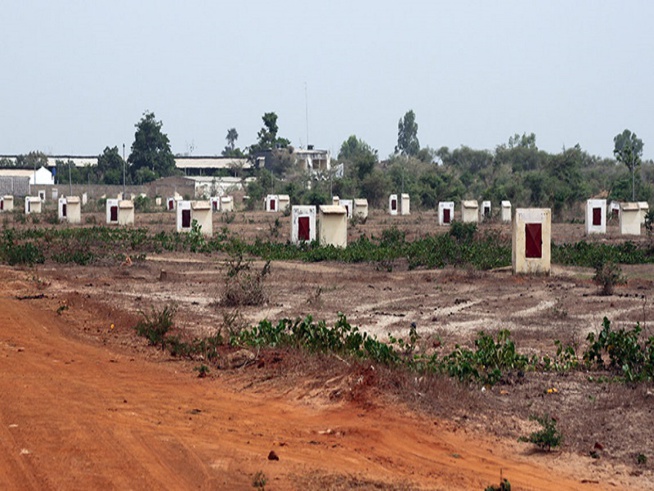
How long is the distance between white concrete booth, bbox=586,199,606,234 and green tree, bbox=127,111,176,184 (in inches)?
2899

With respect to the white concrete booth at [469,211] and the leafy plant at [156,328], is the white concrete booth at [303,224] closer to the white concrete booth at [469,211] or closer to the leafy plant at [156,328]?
the white concrete booth at [469,211]

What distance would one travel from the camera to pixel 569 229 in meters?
43.4

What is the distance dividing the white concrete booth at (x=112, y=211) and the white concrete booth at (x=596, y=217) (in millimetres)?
23373

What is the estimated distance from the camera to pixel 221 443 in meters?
7.13

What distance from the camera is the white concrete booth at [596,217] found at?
127 ft

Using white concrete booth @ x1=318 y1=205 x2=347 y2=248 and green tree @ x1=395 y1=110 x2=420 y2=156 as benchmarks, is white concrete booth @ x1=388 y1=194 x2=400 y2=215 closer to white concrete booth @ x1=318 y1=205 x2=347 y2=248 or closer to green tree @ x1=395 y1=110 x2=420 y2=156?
white concrete booth @ x1=318 y1=205 x2=347 y2=248

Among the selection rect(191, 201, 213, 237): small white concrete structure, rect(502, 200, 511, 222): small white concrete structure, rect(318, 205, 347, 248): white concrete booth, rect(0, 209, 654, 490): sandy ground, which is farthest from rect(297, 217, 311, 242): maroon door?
rect(502, 200, 511, 222): small white concrete structure

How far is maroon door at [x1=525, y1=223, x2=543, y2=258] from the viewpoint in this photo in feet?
71.7

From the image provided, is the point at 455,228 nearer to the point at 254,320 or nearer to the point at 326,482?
the point at 254,320

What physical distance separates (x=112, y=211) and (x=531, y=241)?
3233cm

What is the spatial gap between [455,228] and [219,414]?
25.9m

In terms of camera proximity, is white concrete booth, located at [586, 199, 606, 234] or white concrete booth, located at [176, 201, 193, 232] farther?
white concrete booth, located at [176, 201, 193, 232]

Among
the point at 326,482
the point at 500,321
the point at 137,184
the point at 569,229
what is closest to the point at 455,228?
the point at 569,229

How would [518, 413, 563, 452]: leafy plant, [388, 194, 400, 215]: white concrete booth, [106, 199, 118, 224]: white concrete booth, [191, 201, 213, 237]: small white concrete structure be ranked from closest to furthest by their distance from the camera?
1. [518, 413, 563, 452]: leafy plant
2. [191, 201, 213, 237]: small white concrete structure
3. [106, 199, 118, 224]: white concrete booth
4. [388, 194, 400, 215]: white concrete booth
